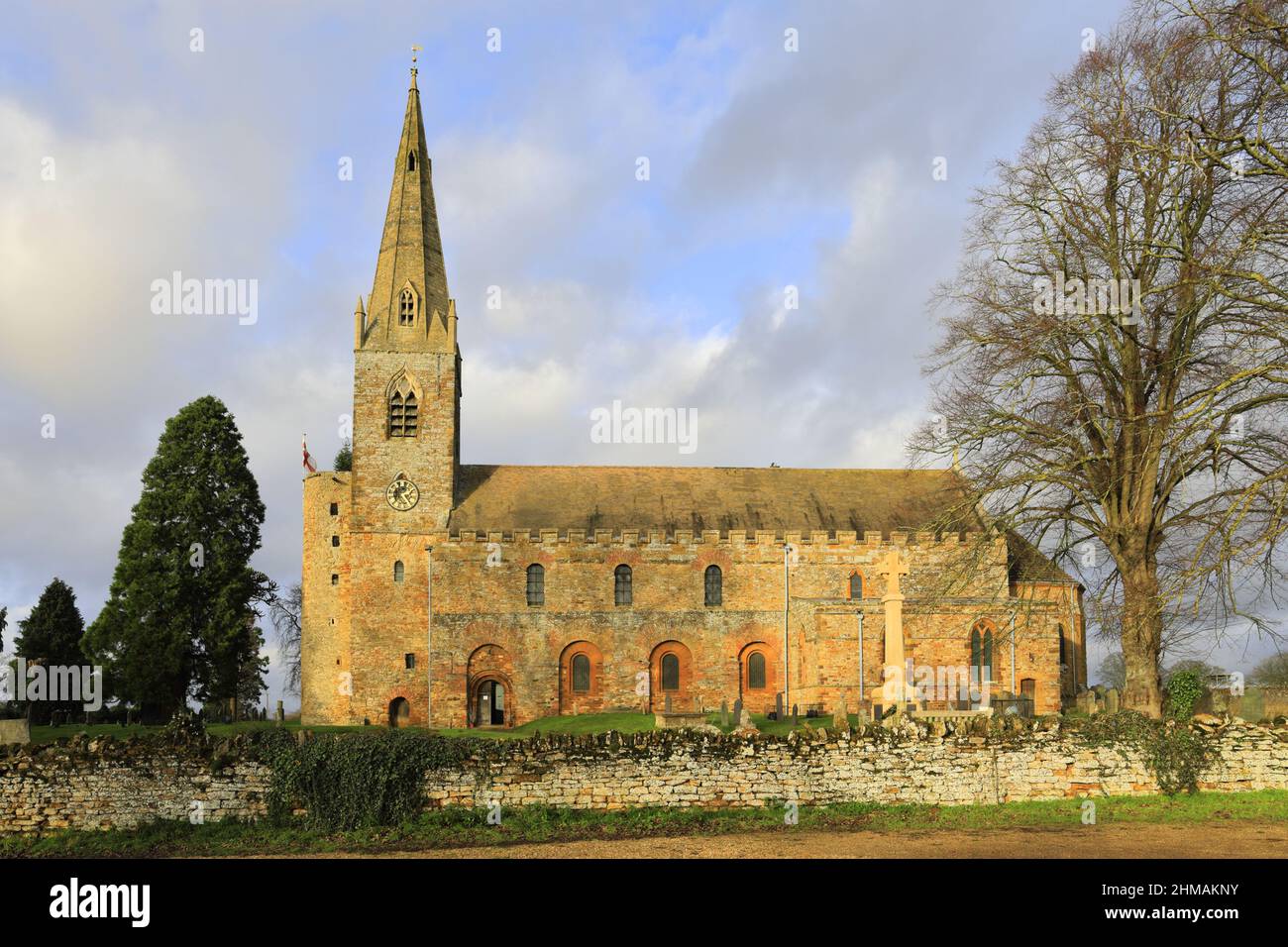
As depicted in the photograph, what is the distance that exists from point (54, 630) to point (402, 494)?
19.6 metres

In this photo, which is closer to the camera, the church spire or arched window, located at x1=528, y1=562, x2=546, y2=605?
arched window, located at x1=528, y1=562, x2=546, y2=605

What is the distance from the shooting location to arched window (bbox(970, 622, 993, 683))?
131 ft

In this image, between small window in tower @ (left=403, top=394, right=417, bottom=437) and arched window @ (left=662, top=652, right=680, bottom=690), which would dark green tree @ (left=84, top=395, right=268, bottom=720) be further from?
arched window @ (left=662, top=652, right=680, bottom=690)

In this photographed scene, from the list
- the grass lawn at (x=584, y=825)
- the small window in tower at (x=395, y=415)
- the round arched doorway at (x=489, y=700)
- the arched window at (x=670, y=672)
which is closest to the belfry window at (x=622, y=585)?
the arched window at (x=670, y=672)

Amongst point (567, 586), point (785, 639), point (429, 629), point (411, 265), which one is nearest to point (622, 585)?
point (567, 586)

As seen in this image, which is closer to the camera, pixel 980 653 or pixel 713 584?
pixel 980 653

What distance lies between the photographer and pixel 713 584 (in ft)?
139

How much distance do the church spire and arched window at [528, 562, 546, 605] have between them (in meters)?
9.26

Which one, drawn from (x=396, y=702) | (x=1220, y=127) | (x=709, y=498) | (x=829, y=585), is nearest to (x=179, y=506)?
(x=396, y=702)

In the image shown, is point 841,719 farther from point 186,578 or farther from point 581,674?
point 186,578

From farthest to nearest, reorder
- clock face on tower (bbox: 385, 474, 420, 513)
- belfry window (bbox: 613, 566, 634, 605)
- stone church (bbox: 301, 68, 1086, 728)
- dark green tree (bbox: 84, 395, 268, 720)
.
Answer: clock face on tower (bbox: 385, 474, 420, 513) < belfry window (bbox: 613, 566, 634, 605) < stone church (bbox: 301, 68, 1086, 728) < dark green tree (bbox: 84, 395, 268, 720)

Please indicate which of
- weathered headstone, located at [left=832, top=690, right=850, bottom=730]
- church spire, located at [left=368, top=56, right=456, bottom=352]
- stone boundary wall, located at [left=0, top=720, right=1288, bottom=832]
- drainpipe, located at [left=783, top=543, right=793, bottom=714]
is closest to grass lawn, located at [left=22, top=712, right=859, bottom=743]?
weathered headstone, located at [left=832, top=690, right=850, bottom=730]

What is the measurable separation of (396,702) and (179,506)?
1062cm

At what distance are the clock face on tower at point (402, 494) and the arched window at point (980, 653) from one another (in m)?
21.1
